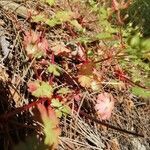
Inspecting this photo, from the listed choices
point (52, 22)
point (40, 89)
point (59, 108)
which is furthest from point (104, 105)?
point (52, 22)

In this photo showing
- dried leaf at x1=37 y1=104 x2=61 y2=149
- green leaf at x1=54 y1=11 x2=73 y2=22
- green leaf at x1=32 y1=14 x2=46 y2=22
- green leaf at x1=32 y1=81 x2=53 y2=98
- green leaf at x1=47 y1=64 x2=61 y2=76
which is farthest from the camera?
green leaf at x1=54 y1=11 x2=73 y2=22

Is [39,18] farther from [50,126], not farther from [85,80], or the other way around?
[50,126]

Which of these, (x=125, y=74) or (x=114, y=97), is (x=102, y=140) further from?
(x=125, y=74)

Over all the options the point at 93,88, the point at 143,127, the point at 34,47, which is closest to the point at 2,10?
the point at 34,47

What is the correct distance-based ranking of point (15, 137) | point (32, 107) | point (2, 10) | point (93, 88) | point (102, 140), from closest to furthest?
point (15, 137), point (32, 107), point (102, 140), point (93, 88), point (2, 10)

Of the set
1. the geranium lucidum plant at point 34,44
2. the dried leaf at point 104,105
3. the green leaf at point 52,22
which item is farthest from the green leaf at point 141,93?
the green leaf at point 52,22

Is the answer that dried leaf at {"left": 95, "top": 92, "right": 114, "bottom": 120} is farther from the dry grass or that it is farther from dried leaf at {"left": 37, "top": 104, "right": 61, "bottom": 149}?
dried leaf at {"left": 37, "top": 104, "right": 61, "bottom": 149}

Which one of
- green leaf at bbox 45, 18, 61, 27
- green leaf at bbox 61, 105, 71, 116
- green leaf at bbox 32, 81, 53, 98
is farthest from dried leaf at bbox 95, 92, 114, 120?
green leaf at bbox 45, 18, 61, 27
